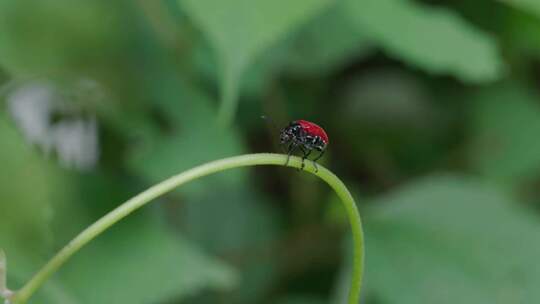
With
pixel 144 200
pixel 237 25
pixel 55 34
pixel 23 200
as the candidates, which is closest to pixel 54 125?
pixel 55 34

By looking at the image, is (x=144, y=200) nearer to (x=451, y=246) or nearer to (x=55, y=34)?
(x=55, y=34)

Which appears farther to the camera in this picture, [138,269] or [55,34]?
[55,34]

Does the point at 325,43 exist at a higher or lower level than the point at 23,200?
higher

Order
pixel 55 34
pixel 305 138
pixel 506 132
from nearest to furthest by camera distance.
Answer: pixel 305 138, pixel 55 34, pixel 506 132

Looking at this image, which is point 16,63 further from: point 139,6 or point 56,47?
point 139,6

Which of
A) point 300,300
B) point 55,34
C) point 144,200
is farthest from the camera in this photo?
point 300,300

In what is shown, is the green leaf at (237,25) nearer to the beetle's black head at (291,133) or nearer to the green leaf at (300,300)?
the beetle's black head at (291,133)

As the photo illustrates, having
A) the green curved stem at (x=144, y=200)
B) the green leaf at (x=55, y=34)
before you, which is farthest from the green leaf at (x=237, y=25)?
the green leaf at (x=55, y=34)
